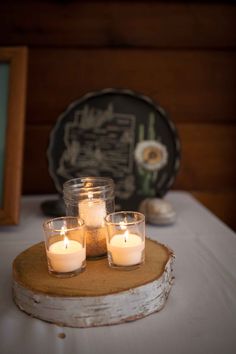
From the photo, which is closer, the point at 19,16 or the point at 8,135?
the point at 8,135

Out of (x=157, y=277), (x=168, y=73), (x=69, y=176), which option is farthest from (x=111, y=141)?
(x=157, y=277)

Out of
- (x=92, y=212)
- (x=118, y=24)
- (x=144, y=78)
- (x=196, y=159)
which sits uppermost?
(x=118, y=24)

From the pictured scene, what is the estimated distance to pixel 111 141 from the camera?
3.39ft

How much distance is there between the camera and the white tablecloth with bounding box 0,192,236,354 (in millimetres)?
501

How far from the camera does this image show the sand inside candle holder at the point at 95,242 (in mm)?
645

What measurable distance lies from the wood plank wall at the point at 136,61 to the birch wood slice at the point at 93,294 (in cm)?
57

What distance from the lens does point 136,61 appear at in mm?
1089

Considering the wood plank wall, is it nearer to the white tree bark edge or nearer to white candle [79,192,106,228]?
white candle [79,192,106,228]

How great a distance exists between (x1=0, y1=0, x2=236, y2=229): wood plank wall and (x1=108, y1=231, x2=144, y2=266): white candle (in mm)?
553

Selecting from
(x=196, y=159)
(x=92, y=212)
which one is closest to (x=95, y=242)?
(x=92, y=212)

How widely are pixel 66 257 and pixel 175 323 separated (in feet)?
0.55

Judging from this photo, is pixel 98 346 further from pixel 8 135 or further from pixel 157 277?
pixel 8 135

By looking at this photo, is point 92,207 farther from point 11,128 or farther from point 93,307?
point 11,128

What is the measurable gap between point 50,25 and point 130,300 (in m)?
0.76
